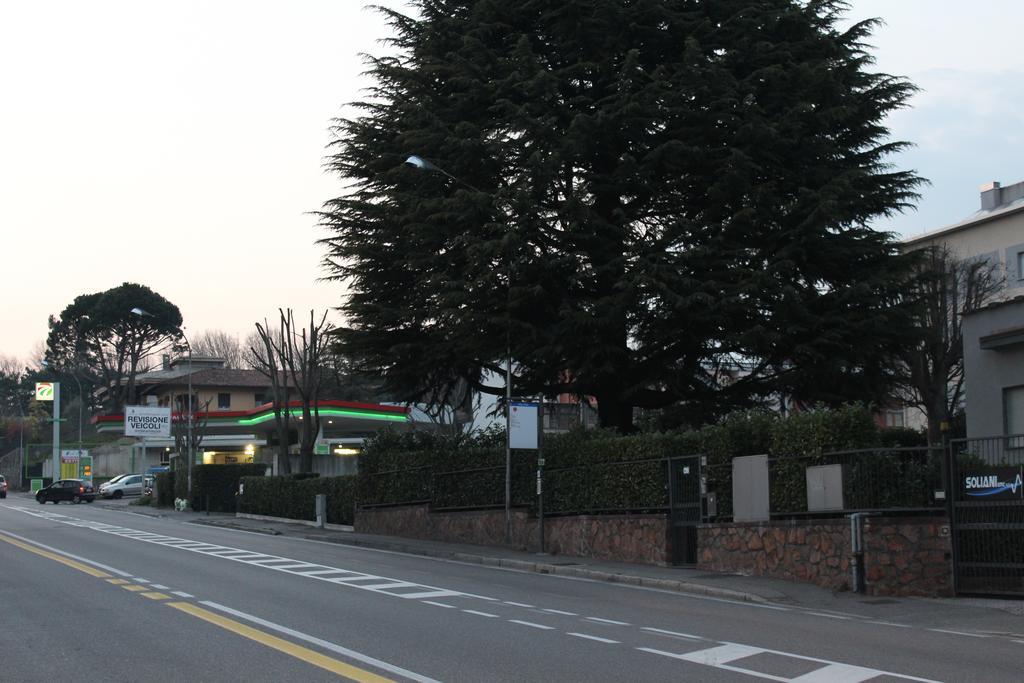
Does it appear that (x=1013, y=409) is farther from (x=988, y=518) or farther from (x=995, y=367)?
(x=988, y=518)

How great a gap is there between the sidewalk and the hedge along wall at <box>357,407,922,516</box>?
4.76 feet

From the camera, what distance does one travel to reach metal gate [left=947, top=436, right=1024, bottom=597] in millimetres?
15656

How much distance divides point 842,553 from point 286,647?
33.0ft

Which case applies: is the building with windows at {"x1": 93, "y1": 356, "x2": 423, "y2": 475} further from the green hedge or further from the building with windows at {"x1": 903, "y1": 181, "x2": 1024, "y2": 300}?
the building with windows at {"x1": 903, "y1": 181, "x2": 1024, "y2": 300}

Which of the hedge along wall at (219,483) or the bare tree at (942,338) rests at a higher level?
the bare tree at (942,338)

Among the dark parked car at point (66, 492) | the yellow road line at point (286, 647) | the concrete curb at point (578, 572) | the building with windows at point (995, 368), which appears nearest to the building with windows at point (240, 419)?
the dark parked car at point (66, 492)

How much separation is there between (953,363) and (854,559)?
24.2 m

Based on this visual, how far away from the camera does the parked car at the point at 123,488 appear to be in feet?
235

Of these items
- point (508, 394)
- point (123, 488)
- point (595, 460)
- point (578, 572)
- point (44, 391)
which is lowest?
point (123, 488)

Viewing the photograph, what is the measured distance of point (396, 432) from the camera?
3581 cm

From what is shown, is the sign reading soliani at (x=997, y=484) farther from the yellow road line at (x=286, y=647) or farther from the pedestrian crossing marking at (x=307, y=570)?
the yellow road line at (x=286, y=647)

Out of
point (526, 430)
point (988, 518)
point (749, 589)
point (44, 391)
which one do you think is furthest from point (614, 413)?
point (44, 391)

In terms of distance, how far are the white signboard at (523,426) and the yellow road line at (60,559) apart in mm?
9504

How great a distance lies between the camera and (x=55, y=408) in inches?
3720
